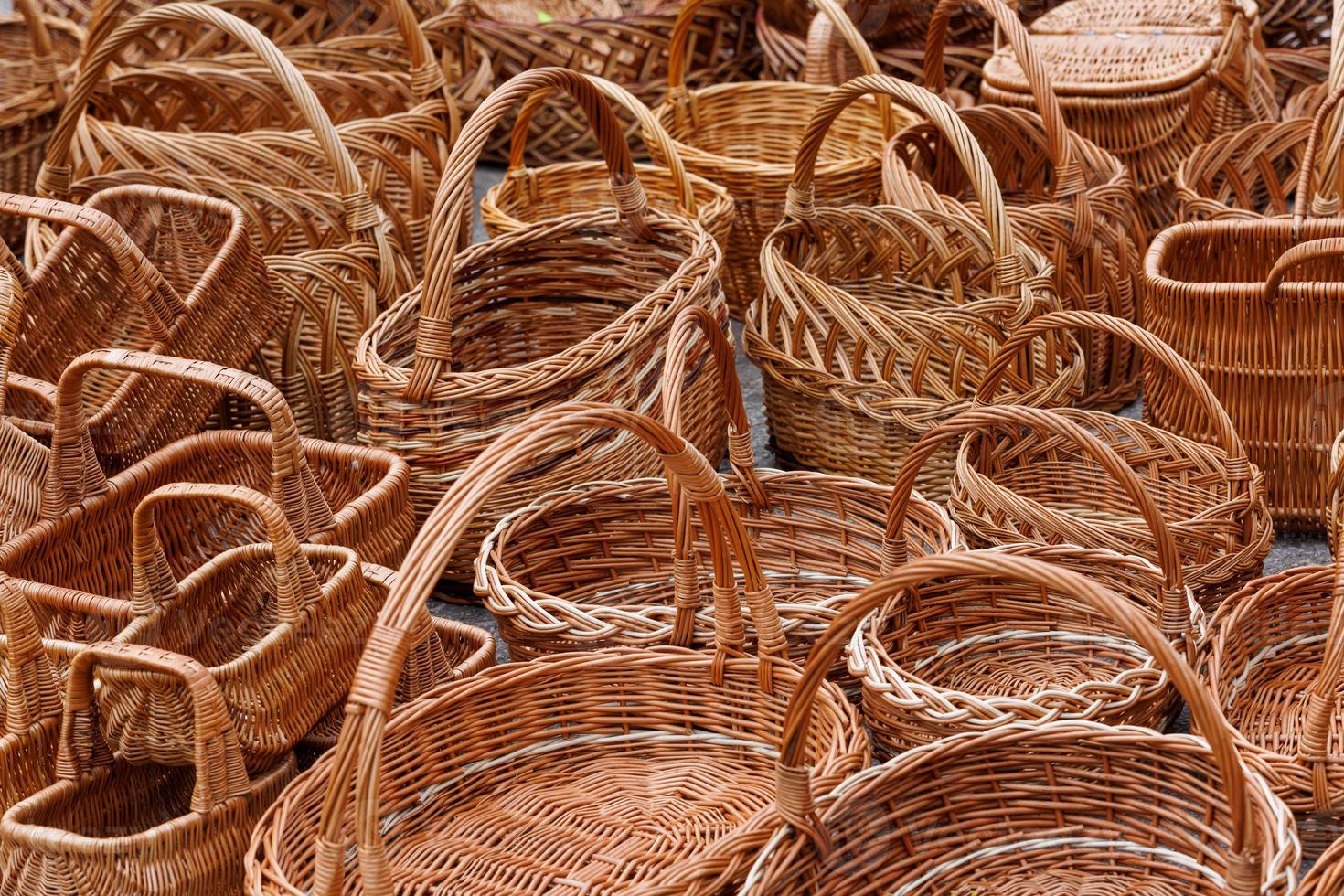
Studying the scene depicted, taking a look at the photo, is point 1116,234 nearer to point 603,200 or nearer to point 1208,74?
point 1208,74

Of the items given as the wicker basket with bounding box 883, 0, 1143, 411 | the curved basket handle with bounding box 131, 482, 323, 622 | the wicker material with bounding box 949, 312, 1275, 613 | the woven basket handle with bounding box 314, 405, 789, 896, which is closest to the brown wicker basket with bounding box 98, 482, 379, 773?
the curved basket handle with bounding box 131, 482, 323, 622

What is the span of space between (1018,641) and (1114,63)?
4.91 ft

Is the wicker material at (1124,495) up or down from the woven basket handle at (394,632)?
down

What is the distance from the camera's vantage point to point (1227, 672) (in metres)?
1.95

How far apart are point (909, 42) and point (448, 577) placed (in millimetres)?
2195

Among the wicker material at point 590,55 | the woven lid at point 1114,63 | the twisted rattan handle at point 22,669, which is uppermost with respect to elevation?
the woven lid at point 1114,63

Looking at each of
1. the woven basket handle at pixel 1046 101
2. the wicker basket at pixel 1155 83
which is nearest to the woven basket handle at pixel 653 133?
the woven basket handle at pixel 1046 101

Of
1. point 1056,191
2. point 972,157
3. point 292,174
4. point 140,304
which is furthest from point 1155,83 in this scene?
point 140,304

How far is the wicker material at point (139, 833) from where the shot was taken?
62.4 inches

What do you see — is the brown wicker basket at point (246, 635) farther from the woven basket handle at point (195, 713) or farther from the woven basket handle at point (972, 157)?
the woven basket handle at point (972, 157)

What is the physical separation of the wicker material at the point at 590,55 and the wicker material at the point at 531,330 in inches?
43.1

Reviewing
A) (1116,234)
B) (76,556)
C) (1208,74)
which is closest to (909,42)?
(1208,74)

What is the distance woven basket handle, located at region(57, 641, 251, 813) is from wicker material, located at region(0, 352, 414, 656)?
0.41 feet

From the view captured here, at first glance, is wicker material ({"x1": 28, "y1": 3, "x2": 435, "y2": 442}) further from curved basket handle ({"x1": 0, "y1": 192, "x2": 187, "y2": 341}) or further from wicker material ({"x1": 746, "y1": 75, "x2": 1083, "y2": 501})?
wicker material ({"x1": 746, "y1": 75, "x2": 1083, "y2": 501})
